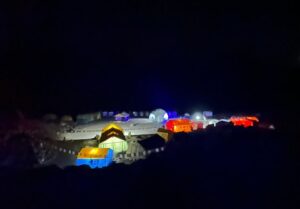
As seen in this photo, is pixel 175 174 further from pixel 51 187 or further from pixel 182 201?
pixel 51 187

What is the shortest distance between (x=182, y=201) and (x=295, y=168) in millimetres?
3746

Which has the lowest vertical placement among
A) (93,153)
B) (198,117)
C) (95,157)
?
(95,157)

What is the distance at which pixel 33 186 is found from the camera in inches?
230

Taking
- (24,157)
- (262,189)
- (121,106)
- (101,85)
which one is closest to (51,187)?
(24,157)

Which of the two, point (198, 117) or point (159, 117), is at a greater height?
point (159, 117)

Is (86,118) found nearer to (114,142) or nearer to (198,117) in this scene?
(114,142)

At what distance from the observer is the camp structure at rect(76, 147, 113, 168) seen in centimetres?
1043

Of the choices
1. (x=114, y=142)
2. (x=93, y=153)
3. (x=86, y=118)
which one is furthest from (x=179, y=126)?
(x=86, y=118)

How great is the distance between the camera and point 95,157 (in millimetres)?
10656

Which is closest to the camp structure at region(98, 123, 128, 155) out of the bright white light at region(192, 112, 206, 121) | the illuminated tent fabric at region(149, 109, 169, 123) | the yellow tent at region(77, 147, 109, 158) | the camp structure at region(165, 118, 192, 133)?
the yellow tent at region(77, 147, 109, 158)

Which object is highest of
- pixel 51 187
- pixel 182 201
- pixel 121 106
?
pixel 121 106

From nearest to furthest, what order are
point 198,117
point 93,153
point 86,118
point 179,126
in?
point 93,153
point 179,126
point 198,117
point 86,118

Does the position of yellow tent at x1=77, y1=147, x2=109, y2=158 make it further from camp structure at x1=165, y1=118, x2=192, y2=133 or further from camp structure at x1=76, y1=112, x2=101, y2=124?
camp structure at x1=76, y1=112, x2=101, y2=124

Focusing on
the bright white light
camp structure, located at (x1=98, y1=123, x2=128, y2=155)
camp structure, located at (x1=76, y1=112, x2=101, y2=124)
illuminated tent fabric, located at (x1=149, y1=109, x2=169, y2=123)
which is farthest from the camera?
illuminated tent fabric, located at (x1=149, y1=109, x2=169, y2=123)
